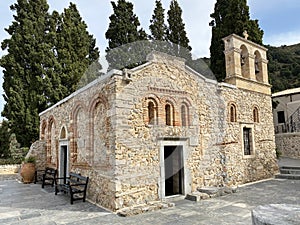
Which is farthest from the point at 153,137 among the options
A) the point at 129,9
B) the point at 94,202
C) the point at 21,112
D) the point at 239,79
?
the point at 129,9

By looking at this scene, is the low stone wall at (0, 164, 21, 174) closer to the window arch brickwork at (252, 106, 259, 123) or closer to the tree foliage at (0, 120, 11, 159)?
the tree foliage at (0, 120, 11, 159)

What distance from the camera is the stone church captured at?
620cm

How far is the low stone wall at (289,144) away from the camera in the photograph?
15852 millimetres

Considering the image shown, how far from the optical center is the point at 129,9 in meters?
16.9

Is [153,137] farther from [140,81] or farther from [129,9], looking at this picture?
[129,9]

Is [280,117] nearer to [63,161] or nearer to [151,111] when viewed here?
[151,111]

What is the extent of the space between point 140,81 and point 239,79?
4843 mm

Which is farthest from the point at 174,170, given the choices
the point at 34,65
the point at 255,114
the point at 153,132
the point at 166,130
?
the point at 34,65

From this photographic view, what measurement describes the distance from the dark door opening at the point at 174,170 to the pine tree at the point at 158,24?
37.4ft

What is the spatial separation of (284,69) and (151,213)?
3474 centimetres

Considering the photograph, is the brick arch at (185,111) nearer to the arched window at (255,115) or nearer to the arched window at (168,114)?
the arched window at (168,114)

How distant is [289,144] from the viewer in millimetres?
16375

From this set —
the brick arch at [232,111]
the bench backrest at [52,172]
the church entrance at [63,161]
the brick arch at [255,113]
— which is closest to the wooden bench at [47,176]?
the bench backrest at [52,172]

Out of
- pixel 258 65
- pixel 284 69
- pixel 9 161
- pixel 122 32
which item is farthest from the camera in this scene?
pixel 284 69
